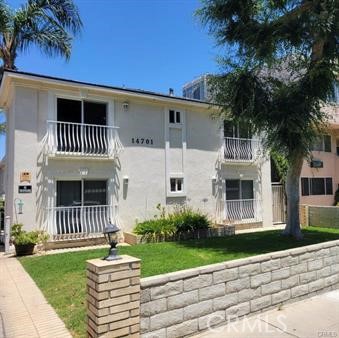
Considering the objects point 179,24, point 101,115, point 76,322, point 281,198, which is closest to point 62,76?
point 101,115

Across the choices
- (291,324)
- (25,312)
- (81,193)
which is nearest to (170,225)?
(81,193)

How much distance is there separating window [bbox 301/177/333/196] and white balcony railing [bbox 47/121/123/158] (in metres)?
12.3

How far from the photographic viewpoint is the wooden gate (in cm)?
1838

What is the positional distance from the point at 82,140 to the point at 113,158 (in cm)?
134

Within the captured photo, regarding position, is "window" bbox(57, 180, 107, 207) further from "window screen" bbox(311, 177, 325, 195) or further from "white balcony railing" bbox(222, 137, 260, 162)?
"window screen" bbox(311, 177, 325, 195)

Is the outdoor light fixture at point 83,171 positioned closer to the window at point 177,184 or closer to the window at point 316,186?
the window at point 177,184

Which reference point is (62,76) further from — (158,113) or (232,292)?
(232,292)

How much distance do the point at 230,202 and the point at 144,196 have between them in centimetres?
463

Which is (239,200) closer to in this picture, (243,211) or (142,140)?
(243,211)

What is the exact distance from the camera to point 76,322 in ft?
16.7

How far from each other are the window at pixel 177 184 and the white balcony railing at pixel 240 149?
8.55 feet

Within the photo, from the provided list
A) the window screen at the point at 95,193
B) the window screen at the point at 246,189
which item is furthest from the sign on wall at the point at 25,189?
the window screen at the point at 246,189

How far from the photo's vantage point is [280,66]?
40.2 feet

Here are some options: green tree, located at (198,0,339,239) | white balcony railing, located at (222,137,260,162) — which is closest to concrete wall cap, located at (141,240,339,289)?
green tree, located at (198,0,339,239)
